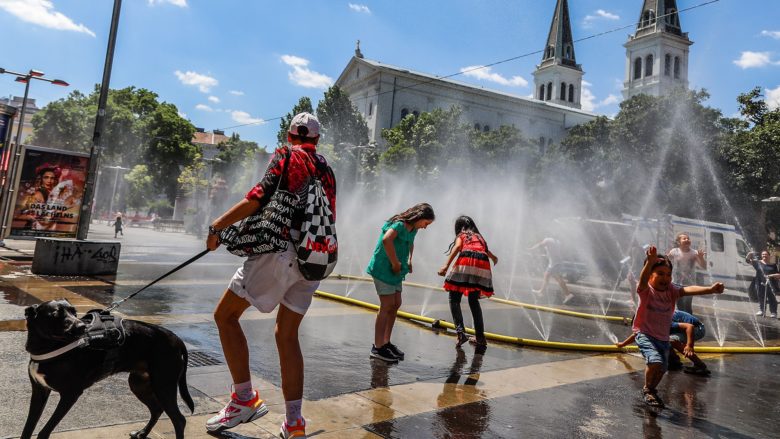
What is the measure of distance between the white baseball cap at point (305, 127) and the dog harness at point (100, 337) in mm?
1424

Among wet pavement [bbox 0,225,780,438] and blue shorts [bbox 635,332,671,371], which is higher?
blue shorts [bbox 635,332,671,371]

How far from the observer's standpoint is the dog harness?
2287mm

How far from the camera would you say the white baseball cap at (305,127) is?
Answer: 123 inches

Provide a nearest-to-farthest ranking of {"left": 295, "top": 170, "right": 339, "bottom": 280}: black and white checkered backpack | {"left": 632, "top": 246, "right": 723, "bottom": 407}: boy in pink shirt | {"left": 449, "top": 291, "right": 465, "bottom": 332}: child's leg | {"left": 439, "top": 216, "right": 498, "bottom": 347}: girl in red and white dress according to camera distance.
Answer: {"left": 295, "top": 170, "right": 339, "bottom": 280}: black and white checkered backpack → {"left": 632, "top": 246, "right": 723, "bottom": 407}: boy in pink shirt → {"left": 439, "top": 216, "right": 498, "bottom": 347}: girl in red and white dress → {"left": 449, "top": 291, "right": 465, "bottom": 332}: child's leg

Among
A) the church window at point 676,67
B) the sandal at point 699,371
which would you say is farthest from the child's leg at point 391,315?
the church window at point 676,67

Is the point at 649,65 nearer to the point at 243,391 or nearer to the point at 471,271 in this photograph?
the point at 471,271

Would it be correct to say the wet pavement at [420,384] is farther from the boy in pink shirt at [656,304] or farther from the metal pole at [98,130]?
Answer: the metal pole at [98,130]

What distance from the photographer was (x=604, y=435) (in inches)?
137

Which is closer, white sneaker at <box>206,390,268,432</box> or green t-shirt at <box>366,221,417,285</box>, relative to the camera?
white sneaker at <box>206,390,268,432</box>

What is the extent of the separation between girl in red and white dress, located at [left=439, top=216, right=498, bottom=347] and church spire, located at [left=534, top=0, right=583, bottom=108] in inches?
3464

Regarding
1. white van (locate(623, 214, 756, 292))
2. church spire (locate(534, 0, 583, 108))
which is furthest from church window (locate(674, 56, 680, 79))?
white van (locate(623, 214, 756, 292))

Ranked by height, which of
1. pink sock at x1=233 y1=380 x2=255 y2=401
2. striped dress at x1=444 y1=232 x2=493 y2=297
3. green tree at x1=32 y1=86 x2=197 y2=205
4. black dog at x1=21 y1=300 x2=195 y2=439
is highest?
green tree at x1=32 y1=86 x2=197 y2=205

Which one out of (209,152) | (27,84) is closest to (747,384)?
(27,84)

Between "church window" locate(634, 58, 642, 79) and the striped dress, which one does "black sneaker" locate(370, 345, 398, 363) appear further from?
"church window" locate(634, 58, 642, 79)
